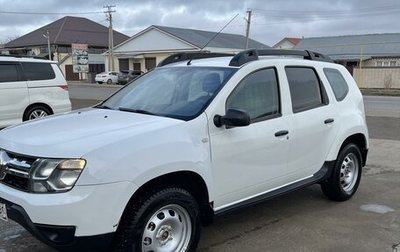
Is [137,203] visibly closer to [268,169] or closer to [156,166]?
[156,166]

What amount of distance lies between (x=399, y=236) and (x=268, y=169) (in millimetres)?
1499

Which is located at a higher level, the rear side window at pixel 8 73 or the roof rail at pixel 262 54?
the roof rail at pixel 262 54

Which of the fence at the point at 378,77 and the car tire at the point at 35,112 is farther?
the fence at the point at 378,77

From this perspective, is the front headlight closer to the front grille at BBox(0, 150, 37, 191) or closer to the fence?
the front grille at BBox(0, 150, 37, 191)

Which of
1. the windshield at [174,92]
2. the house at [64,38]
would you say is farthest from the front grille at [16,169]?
the house at [64,38]

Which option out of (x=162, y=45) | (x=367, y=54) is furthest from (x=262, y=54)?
(x=162, y=45)

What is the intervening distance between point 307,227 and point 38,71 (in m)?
8.17

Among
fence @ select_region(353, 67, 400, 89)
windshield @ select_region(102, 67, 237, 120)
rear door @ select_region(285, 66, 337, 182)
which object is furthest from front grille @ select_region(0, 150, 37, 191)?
fence @ select_region(353, 67, 400, 89)

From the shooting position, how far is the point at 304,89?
509cm

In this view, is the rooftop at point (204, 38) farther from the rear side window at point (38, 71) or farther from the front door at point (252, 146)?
the front door at point (252, 146)

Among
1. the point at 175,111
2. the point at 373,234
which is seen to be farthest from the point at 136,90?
the point at 373,234

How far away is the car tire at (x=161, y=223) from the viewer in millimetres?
3436

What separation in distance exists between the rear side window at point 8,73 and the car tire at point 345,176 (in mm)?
7582

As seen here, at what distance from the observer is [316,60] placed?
5531 millimetres
